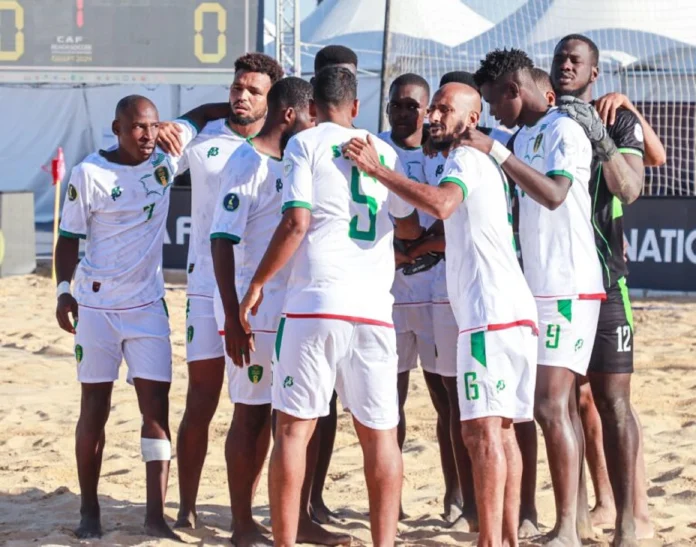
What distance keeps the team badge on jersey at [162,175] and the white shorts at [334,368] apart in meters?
1.23

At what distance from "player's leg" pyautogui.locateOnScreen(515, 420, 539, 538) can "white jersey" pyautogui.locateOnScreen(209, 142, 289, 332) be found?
1.24 m

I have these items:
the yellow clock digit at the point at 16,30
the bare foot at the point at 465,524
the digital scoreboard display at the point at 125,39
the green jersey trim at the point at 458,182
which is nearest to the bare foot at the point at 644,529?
the bare foot at the point at 465,524

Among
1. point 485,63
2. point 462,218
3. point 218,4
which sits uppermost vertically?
point 218,4

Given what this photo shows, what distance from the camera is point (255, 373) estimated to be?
4887 millimetres

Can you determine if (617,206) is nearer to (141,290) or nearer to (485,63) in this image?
(485,63)

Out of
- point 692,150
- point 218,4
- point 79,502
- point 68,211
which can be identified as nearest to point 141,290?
point 68,211

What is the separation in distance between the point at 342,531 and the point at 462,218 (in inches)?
70.4

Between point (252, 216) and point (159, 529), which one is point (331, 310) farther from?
point (159, 529)

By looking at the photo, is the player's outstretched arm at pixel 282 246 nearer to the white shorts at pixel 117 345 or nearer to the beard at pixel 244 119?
the white shorts at pixel 117 345

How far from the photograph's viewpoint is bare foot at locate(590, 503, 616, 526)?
5477 millimetres

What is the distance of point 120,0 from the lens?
604 inches

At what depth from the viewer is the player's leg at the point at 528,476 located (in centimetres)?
515

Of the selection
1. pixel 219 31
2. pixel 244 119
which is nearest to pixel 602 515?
pixel 244 119

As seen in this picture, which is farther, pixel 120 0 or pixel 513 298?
pixel 120 0
